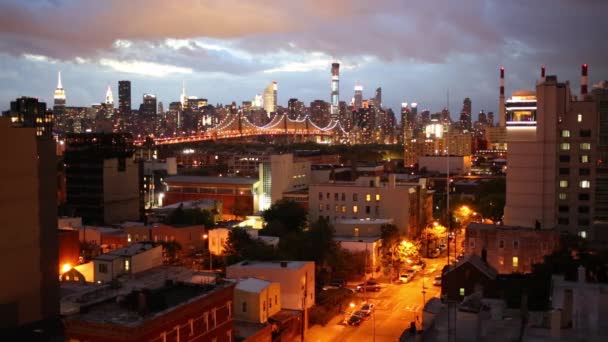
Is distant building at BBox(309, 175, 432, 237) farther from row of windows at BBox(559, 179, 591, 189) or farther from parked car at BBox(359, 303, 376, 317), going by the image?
parked car at BBox(359, 303, 376, 317)

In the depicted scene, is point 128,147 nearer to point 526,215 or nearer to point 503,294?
point 526,215

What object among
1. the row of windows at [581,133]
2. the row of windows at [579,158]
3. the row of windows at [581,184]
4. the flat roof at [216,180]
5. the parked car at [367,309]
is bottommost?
the parked car at [367,309]

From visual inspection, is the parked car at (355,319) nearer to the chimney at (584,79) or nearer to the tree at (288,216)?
the tree at (288,216)

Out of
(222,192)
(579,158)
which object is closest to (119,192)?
(222,192)

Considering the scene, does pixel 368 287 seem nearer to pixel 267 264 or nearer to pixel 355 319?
pixel 355 319

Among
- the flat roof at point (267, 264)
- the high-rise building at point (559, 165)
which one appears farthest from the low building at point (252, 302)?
the high-rise building at point (559, 165)

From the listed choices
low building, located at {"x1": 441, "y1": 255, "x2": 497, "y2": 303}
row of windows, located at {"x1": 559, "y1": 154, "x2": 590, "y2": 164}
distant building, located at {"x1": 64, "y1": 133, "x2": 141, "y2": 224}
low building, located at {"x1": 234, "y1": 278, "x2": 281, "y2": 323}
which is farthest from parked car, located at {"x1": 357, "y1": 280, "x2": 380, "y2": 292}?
distant building, located at {"x1": 64, "y1": 133, "x2": 141, "y2": 224}
